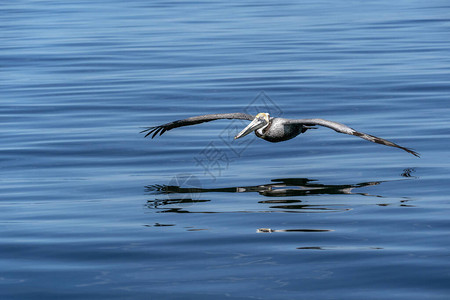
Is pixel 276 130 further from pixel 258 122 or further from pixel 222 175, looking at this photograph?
pixel 222 175

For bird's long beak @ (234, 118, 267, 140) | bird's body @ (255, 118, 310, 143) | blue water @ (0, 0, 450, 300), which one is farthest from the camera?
bird's body @ (255, 118, 310, 143)

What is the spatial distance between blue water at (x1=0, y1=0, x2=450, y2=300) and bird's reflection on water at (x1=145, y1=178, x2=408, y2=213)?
0.13 feet

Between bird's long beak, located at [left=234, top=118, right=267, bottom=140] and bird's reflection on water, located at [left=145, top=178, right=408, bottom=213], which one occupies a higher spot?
bird's long beak, located at [left=234, top=118, right=267, bottom=140]

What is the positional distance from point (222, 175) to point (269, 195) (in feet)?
5.28

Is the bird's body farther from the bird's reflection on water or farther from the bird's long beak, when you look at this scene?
the bird's reflection on water

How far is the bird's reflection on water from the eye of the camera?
11.5m

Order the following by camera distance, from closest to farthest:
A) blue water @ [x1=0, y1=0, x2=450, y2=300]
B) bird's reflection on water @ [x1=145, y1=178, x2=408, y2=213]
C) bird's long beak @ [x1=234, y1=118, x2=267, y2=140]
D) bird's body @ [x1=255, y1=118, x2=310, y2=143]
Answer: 1. blue water @ [x1=0, y1=0, x2=450, y2=300]
2. bird's reflection on water @ [x1=145, y1=178, x2=408, y2=213]
3. bird's long beak @ [x1=234, y1=118, x2=267, y2=140]
4. bird's body @ [x1=255, y1=118, x2=310, y2=143]

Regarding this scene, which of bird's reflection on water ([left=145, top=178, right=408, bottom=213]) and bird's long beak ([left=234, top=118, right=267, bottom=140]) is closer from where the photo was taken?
bird's reflection on water ([left=145, top=178, right=408, bottom=213])

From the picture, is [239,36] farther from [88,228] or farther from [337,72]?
[88,228]

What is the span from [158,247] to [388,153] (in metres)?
6.24

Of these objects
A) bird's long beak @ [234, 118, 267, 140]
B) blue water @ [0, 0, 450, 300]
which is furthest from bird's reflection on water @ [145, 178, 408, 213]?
bird's long beak @ [234, 118, 267, 140]

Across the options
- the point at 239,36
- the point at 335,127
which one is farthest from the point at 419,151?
the point at 239,36

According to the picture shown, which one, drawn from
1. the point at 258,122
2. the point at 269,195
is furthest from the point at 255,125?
the point at 269,195

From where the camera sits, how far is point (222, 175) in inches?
543
